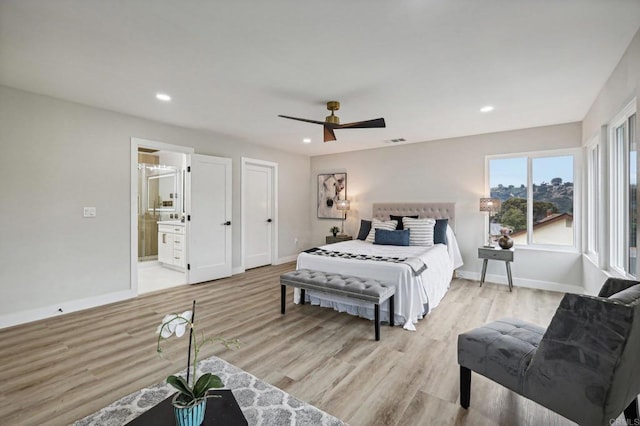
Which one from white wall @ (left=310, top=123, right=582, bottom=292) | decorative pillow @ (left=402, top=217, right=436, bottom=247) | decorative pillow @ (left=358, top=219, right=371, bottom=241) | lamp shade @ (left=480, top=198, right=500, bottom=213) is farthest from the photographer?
decorative pillow @ (left=358, top=219, right=371, bottom=241)

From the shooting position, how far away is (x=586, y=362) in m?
1.36

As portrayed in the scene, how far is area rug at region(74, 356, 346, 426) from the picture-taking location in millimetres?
1771

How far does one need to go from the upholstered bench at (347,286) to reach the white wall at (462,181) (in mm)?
2856

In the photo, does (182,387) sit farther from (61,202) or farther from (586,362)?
(61,202)

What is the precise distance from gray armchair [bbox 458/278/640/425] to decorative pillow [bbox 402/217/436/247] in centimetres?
303

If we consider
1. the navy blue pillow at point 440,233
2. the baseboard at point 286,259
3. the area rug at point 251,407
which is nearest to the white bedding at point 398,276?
the navy blue pillow at point 440,233

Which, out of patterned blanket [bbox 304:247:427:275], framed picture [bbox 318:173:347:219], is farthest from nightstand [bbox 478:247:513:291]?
framed picture [bbox 318:173:347:219]

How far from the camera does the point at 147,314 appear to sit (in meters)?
3.53

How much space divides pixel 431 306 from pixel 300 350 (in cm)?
183

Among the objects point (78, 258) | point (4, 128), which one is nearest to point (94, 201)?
point (78, 258)

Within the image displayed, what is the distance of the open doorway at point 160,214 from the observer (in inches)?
239

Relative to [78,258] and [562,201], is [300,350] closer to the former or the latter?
[78,258]

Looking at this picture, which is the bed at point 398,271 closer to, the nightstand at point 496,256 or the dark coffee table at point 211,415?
the nightstand at point 496,256

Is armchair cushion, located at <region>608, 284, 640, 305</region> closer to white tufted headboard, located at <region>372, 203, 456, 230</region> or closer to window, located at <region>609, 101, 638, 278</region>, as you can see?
window, located at <region>609, 101, 638, 278</region>
